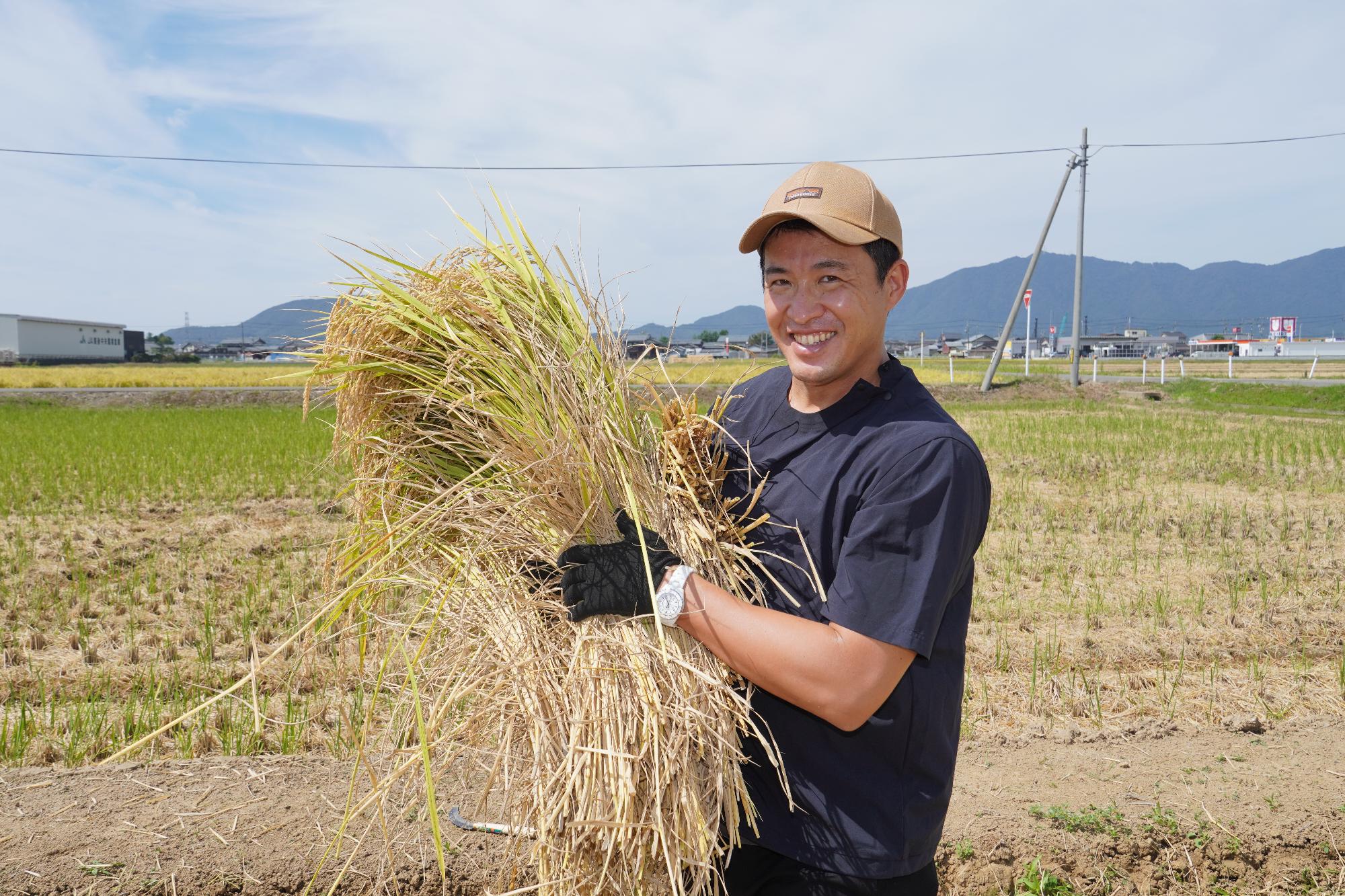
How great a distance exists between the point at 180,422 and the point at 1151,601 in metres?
14.8

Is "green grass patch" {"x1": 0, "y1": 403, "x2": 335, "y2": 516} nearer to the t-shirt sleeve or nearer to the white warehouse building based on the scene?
the t-shirt sleeve

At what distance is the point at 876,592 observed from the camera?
1.17 m

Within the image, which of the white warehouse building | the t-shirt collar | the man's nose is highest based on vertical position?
A: the white warehouse building

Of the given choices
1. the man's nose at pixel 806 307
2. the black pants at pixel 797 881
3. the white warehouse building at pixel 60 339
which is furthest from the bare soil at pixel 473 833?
the white warehouse building at pixel 60 339

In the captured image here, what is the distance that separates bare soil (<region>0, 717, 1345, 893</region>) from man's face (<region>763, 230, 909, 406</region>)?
60.6 inches

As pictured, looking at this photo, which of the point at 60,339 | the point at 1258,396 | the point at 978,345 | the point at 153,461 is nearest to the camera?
the point at 153,461

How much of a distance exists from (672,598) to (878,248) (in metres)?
0.65

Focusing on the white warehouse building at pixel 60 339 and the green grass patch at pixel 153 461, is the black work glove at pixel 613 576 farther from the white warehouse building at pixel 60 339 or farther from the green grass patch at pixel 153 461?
the white warehouse building at pixel 60 339

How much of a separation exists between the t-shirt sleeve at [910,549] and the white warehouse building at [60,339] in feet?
178

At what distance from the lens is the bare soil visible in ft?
7.61

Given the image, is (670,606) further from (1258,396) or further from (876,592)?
(1258,396)

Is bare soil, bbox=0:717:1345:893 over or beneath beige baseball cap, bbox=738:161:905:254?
beneath

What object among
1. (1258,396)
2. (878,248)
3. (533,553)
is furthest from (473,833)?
(1258,396)

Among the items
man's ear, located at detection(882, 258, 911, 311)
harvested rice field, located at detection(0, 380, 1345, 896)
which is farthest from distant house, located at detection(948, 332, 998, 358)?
man's ear, located at detection(882, 258, 911, 311)
